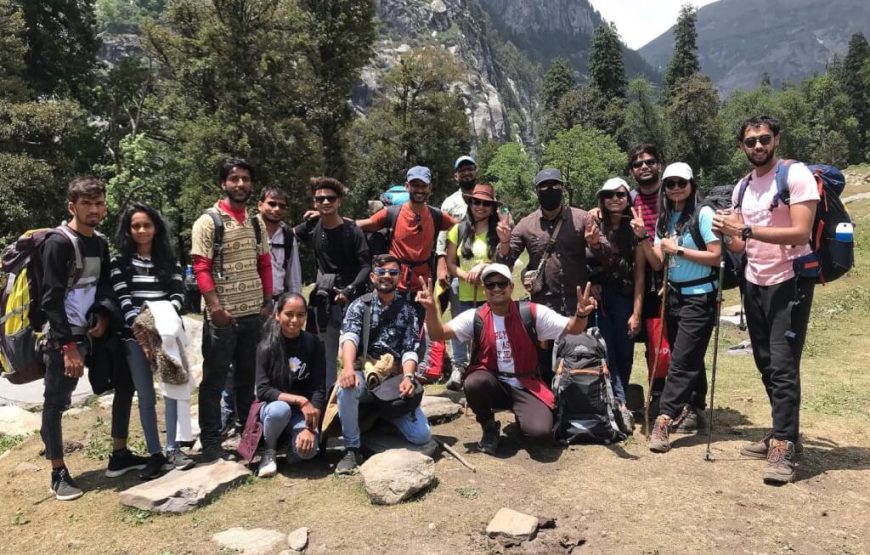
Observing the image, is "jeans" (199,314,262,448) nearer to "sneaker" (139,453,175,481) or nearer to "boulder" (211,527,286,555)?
"sneaker" (139,453,175,481)

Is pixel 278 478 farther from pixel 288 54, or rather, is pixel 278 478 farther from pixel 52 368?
pixel 288 54

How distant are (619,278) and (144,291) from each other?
4419mm

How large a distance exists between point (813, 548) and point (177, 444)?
5.00 m

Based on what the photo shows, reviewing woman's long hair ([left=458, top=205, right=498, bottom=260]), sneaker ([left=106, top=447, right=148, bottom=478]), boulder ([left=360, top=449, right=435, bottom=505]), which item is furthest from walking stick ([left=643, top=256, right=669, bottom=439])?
sneaker ([left=106, top=447, right=148, bottom=478])

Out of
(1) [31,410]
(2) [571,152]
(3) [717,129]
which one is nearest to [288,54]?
(1) [31,410]

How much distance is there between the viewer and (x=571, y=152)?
1882 inches

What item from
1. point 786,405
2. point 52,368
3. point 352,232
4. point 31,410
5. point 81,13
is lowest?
point 31,410

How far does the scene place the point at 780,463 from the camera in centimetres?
432

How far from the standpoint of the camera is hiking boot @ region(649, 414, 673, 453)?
193 inches

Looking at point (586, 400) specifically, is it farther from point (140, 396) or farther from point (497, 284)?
point (140, 396)

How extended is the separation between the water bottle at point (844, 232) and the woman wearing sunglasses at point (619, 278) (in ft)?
4.83

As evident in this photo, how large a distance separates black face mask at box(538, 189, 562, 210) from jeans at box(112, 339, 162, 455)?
392cm

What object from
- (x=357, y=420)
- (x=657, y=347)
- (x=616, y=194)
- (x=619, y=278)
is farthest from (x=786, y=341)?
(x=357, y=420)

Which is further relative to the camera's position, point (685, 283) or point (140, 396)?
point (685, 283)
